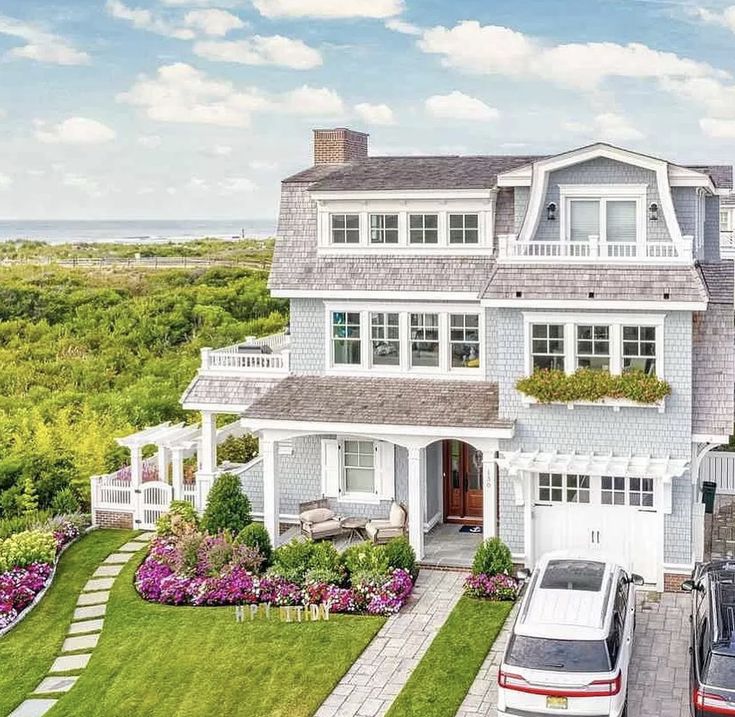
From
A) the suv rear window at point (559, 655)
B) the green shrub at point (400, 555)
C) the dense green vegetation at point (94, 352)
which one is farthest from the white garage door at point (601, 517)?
the dense green vegetation at point (94, 352)

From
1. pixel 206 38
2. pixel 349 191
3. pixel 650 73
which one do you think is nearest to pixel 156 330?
pixel 206 38

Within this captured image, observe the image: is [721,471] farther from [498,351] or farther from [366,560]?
[366,560]

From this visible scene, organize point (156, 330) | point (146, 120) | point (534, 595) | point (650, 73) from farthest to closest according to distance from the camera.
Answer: point (146, 120) < point (156, 330) < point (650, 73) < point (534, 595)

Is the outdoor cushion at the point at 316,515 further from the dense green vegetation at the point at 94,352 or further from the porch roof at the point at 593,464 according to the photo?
the dense green vegetation at the point at 94,352

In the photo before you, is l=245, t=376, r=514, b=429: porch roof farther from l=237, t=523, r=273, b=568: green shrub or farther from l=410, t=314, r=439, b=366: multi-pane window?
l=237, t=523, r=273, b=568: green shrub

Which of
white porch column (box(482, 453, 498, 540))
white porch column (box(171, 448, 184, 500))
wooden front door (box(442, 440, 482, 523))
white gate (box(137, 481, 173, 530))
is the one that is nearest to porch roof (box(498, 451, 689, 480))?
white porch column (box(482, 453, 498, 540))

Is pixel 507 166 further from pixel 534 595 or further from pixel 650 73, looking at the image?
pixel 650 73
